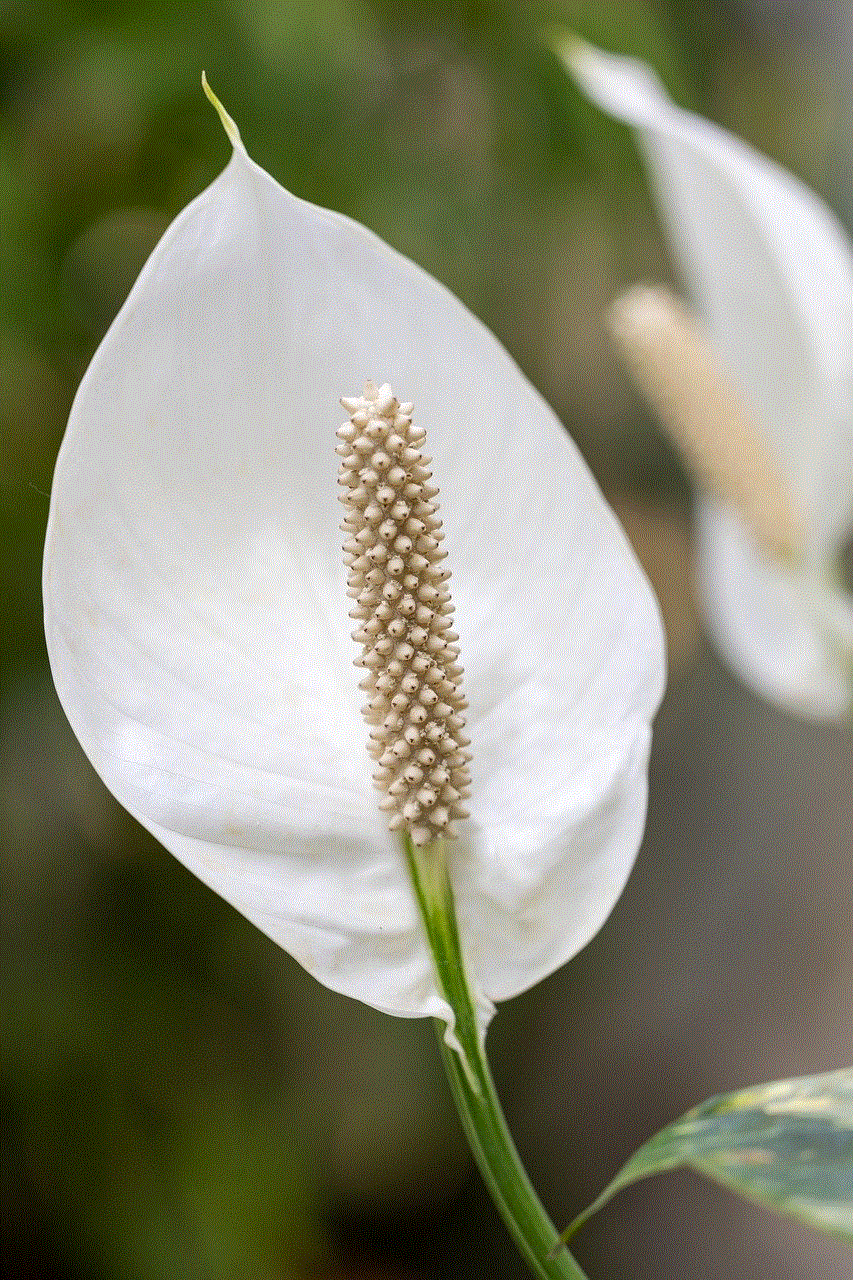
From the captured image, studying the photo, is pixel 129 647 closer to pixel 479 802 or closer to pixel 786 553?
pixel 479 802

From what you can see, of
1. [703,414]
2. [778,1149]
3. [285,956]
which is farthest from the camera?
[285,956]

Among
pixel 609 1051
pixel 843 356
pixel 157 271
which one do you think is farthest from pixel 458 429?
pixel 609 1051

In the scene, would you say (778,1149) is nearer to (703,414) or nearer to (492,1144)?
(492,1144)

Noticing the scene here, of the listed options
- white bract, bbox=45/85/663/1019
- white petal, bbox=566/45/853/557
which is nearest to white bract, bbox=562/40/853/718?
white petal, bbox=566/45/853/557

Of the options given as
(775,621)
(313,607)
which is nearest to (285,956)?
(775,621)

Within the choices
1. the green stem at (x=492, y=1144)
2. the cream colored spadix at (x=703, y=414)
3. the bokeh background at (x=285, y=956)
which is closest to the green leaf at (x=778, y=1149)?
the green stem at (x=492, y=1144)

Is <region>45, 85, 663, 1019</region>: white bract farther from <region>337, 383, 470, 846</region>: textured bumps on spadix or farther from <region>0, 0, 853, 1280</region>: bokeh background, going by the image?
<region>0, 0, 853, 1280</region>: bokeh background

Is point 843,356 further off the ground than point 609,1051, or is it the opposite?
point 843,356
